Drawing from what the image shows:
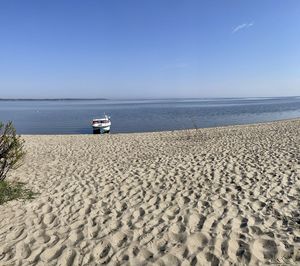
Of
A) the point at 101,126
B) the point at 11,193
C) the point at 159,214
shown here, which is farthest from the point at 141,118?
the point at 159,214

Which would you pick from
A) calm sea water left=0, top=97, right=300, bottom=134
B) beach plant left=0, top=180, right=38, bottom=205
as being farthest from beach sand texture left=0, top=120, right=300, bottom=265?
calm sea water left=0, top=97, right=300, bottom=134

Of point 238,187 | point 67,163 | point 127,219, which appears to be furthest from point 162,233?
point 67,163

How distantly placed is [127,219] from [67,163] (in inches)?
228

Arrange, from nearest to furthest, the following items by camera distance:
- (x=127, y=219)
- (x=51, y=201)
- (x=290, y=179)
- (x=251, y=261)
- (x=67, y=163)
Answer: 1. (x=251, y=261)
2. (x=127, y=219)
3. (x=51, y=201)
4. (x=290, y=179)
5. (x=67, y=163)

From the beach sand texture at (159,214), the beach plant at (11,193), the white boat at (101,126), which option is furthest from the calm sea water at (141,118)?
the beach plant at (11,193)

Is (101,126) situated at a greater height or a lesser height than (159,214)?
lesser

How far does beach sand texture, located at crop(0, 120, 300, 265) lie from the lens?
4172 mm

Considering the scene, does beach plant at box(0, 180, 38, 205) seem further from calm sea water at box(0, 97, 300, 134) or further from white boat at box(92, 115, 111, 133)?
white boat at box(92, 115, 111, 133)

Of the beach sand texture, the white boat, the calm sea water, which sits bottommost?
the calm sea water

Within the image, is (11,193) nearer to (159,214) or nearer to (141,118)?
(159,214)

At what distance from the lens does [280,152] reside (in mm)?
10547

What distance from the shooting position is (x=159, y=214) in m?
5.49

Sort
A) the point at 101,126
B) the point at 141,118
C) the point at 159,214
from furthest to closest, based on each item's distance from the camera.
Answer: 1. the point at 141,118
2. the point at 101,126
3. the point at 159,214

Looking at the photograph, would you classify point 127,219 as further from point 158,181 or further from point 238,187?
point 238,187
